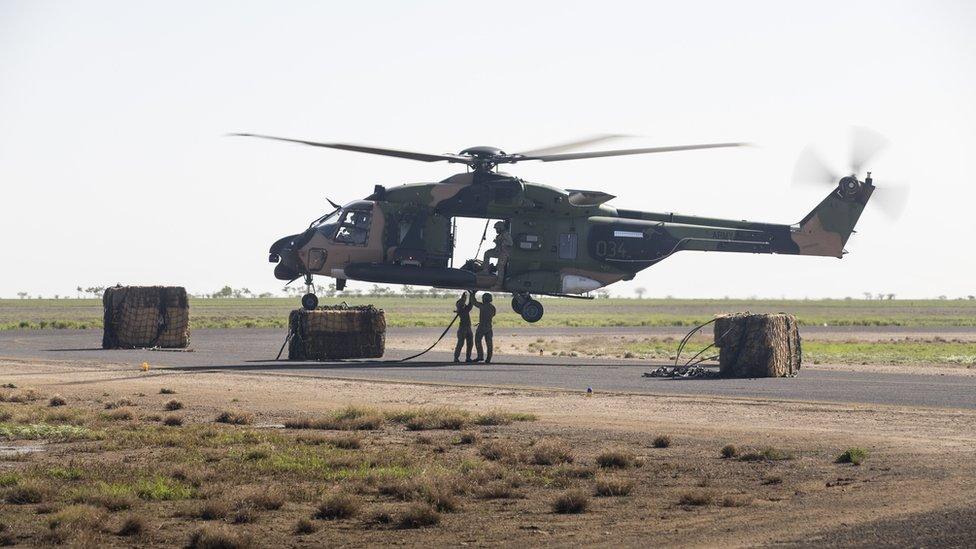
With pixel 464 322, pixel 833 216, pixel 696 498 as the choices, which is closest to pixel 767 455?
pixel 696 498

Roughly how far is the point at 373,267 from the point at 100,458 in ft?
65.9

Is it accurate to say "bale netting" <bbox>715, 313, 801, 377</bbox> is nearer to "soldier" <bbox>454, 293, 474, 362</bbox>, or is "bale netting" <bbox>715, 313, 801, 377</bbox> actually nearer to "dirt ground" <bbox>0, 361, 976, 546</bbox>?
"dirt ground" <bbox>0, 361, 976, 546</bbox>

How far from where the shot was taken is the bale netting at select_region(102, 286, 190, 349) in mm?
→ 42344

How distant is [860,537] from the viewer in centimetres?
1186

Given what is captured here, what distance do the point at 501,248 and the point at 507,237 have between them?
39cm

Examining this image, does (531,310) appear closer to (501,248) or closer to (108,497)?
(501,248)

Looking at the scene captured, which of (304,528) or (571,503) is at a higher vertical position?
(571,503)

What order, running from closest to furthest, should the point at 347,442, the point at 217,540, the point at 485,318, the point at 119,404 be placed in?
the point at 217,540, the point at 347,442, the point at 119,404, the point at 485,318

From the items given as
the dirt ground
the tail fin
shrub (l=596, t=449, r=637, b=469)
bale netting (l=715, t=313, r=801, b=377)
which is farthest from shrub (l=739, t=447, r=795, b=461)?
the tail fin

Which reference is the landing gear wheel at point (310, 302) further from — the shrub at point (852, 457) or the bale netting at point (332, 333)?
the shrub at point (852, 457)

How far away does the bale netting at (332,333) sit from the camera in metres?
36.9

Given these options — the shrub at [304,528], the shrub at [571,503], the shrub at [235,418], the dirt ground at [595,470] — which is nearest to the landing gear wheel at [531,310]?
the dirt ground at [595,470]

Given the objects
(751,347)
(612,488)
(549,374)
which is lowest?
(612,488)

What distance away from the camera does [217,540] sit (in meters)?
11.9
